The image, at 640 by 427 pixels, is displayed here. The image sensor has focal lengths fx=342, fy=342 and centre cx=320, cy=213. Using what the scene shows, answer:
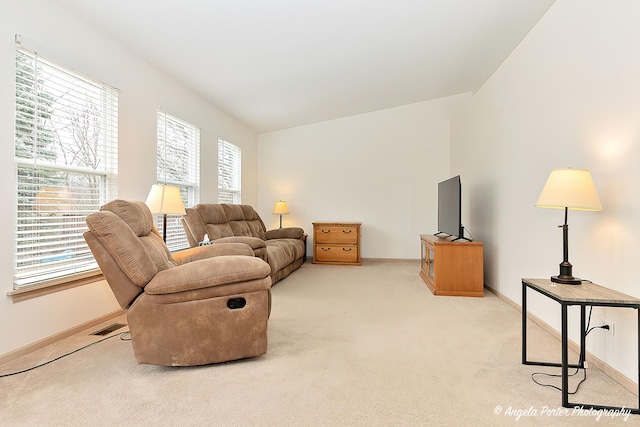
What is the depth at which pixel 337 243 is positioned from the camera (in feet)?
19.2

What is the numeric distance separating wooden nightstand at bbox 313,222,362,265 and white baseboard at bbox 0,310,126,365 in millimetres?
3344

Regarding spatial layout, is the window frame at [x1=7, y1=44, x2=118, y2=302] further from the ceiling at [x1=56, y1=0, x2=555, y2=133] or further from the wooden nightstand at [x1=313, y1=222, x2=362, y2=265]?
the wooden nightstand at [x1=313, y1=222, x2=362, y2=265]

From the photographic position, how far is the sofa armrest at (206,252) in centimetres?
290

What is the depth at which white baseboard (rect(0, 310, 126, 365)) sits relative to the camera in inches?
82.4

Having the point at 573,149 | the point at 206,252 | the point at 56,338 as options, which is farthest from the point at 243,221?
the point at 573,149

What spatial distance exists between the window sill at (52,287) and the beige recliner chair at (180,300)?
0.74 metres

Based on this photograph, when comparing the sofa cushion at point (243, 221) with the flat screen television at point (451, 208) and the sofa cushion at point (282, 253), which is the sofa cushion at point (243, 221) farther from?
the flat screen television at point (451, 208)

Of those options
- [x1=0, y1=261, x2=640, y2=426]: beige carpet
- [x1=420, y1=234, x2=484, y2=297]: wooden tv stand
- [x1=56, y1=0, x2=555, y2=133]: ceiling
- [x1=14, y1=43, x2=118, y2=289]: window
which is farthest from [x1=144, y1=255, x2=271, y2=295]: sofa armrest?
[x1=420, y1=234, x2=484, y2=297]: wooden tv stand

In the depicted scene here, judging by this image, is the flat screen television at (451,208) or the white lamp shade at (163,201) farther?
the flat screen television at (451,208)

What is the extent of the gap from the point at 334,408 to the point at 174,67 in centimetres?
350

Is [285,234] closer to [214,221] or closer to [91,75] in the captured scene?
[214,221]

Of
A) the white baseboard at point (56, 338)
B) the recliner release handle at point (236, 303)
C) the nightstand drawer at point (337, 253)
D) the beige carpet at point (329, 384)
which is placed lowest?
the beige carpet at point (329, 384)

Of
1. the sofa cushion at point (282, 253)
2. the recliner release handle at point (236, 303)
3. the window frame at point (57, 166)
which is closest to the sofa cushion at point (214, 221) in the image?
the sofa cushion at point (282, 253)

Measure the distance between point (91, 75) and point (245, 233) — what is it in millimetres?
2662
